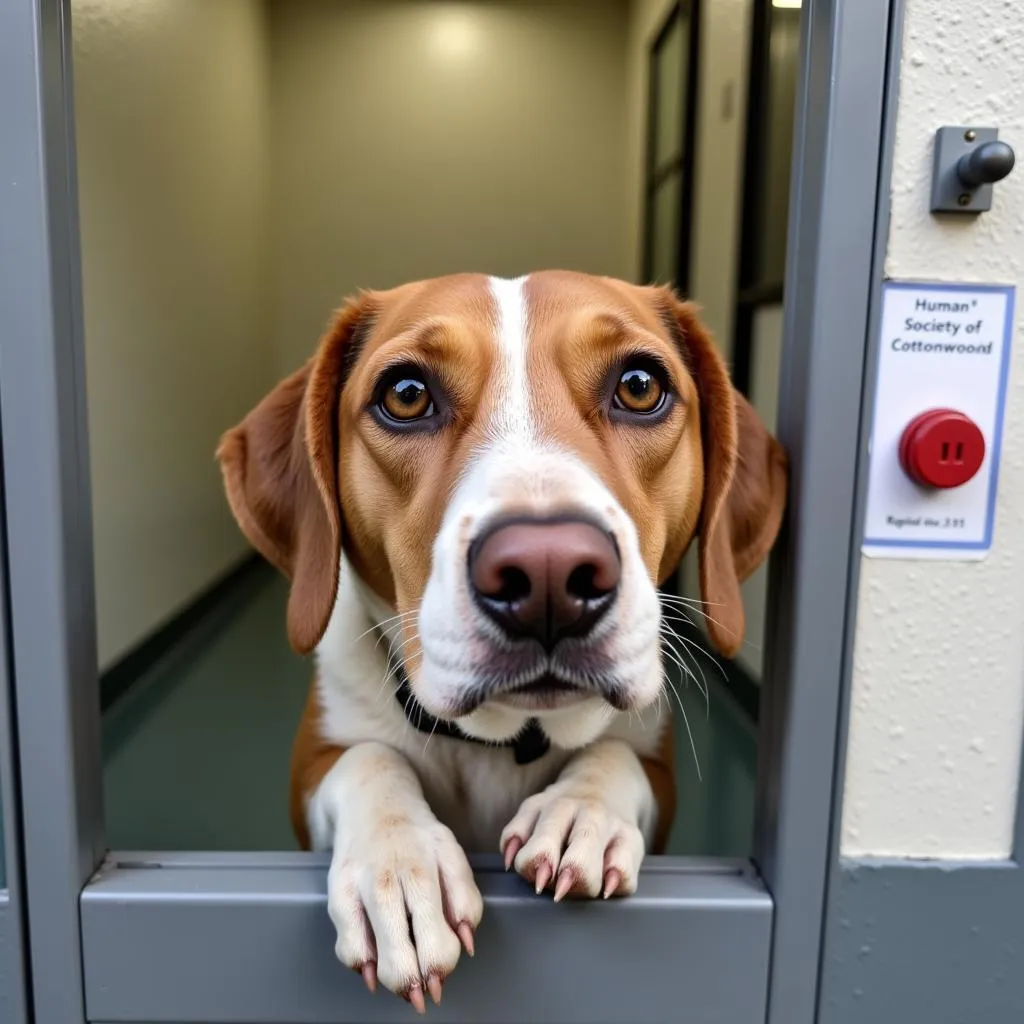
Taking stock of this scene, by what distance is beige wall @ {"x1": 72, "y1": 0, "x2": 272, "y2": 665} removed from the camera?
9.05 ft

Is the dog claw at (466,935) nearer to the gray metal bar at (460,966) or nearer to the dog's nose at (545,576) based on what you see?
the gray metal bar at (460,966)

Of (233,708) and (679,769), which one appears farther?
(233,708)

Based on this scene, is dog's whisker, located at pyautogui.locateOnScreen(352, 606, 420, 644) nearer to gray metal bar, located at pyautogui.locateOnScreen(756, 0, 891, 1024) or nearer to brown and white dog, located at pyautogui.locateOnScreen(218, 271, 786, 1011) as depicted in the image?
brown and white dog, located at pyautogui.locateOnScreen(218, 271, 786, 1011)

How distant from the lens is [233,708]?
10.4 feet

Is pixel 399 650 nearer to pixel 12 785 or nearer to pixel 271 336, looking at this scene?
pixel 12 785

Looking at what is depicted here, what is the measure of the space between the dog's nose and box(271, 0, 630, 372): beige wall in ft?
18.0

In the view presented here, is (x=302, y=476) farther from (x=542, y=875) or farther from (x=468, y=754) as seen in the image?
(x=542, y=875)

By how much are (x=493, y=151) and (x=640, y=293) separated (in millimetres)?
5045

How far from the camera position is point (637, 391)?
1285mm

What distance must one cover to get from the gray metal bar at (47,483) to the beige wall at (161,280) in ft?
5.07

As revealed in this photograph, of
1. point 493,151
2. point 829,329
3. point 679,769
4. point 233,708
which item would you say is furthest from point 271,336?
point 829,329

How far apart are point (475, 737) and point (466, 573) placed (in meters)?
0.48

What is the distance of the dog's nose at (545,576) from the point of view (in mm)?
923

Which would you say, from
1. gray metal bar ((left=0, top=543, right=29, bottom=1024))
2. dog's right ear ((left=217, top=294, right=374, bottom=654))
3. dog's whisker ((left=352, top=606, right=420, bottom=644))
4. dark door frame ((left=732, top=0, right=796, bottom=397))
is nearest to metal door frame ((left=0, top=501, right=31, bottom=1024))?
gray metal bar ((left=0, top=543, right=29, bottom=1024))
